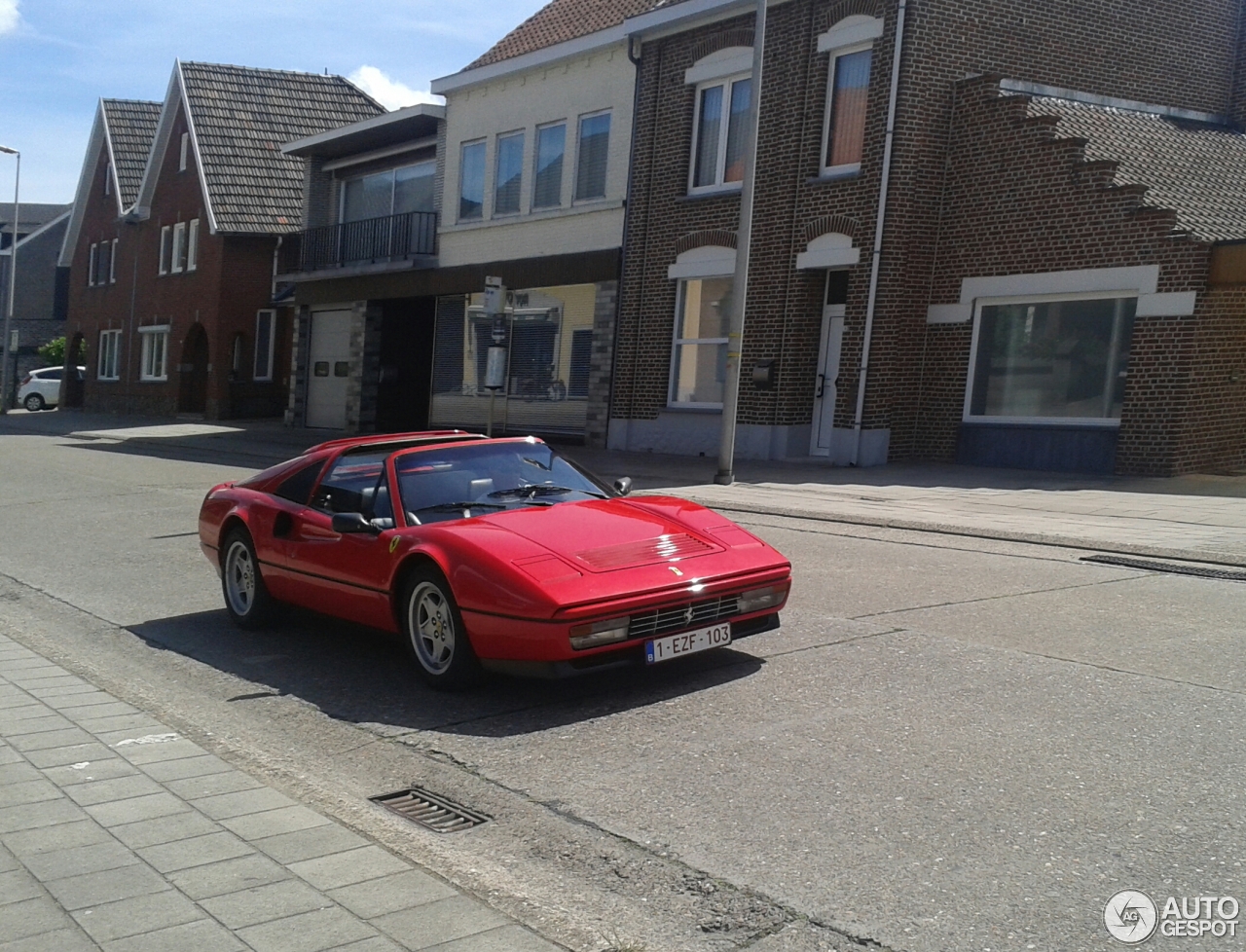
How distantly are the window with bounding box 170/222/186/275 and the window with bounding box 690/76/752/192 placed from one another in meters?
24.6

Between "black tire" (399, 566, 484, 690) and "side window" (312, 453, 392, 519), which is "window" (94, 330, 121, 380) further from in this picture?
"black tire" (399, 566, 484, 690)

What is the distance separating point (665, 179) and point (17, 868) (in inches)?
816

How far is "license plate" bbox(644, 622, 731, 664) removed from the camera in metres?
6.15

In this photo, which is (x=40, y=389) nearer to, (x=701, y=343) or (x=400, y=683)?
(x=701, y=343)

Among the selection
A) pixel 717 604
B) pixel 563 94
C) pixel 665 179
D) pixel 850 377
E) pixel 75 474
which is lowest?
pixel 75 474

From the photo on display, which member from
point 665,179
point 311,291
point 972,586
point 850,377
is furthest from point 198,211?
point 972,586

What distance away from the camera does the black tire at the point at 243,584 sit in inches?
324

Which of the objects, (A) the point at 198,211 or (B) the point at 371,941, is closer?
(B) the point at 371,941

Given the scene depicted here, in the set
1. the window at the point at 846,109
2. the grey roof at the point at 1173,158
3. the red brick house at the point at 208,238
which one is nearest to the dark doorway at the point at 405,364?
the red brick house at the point at 208,238

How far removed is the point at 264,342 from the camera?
40.5 metres

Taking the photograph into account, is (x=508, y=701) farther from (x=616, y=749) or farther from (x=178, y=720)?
(x=178, y=720)

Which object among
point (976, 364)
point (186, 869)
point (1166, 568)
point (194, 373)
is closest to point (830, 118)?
point (976, 364)

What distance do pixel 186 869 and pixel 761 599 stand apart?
331cm

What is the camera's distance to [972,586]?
8.92 metres
